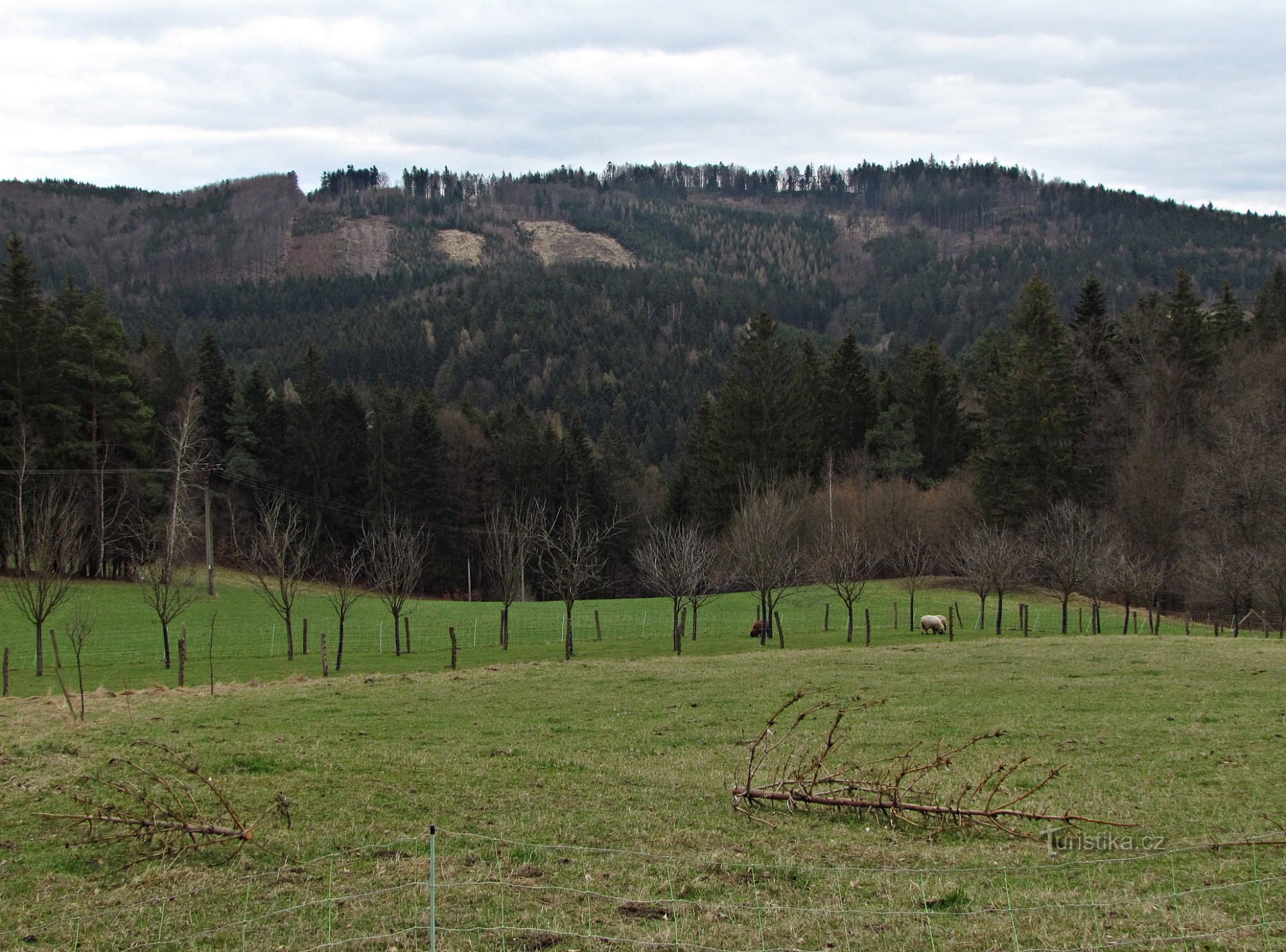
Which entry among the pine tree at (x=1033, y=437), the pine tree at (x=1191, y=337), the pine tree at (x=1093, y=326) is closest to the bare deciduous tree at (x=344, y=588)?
the pine tree at (x=1033, y=437)

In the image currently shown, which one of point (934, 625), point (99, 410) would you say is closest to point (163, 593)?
point (99, 410)

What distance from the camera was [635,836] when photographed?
9750 mm

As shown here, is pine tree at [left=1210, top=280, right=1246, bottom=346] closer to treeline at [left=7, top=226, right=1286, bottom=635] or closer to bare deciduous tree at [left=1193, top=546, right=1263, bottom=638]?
treeline at [left=7, top=226, right=1286, bottom=635]

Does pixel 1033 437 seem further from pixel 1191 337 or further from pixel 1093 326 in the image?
pixel 1093 326

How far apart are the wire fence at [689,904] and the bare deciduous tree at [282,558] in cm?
Result: 2662

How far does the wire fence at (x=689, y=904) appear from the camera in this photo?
6.85m

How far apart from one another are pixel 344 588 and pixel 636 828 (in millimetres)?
27955

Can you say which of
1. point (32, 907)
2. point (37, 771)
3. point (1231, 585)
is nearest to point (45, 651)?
point (37, 771)

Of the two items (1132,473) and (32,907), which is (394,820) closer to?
(32,907)

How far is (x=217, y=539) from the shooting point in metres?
70.2

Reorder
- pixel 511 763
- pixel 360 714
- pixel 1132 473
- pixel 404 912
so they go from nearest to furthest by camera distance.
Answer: pixel 404 912
pixel 511 763
pixel 360 714
pixel 1132 473

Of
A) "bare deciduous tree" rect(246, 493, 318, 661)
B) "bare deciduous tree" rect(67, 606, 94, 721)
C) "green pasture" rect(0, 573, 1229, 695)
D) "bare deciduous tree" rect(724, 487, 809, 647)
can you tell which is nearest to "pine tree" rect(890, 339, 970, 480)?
"green pasture" rect(0, 573, 1229, 695)

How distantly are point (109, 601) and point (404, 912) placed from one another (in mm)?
47259

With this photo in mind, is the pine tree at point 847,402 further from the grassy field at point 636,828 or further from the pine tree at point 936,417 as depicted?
the grassy field at point 636,828
